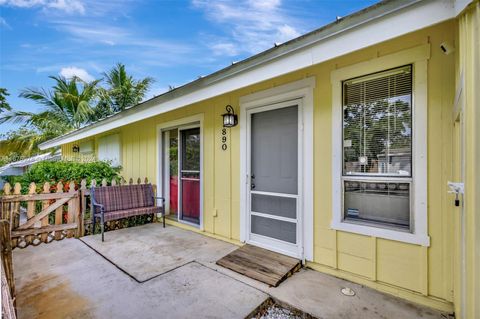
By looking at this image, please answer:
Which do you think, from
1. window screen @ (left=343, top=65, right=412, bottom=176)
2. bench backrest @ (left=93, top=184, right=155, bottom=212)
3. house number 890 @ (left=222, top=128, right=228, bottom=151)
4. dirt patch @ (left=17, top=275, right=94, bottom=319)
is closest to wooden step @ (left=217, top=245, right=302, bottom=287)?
window screen @ (left=343, top=65, right=412, bottom=176)

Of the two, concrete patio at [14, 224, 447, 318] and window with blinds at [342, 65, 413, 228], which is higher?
window with blinds at [342, 65, 413, 228]

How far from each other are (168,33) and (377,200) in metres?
6.24

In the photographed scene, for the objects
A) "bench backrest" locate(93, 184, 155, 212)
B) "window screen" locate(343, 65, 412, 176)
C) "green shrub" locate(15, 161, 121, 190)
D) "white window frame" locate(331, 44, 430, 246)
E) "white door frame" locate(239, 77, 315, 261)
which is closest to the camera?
"white window frame" locate(331, 44, 430, 246)

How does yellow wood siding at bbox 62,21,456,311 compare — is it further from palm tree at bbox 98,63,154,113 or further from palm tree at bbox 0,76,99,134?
palm tree at bbox 0,76,99,134

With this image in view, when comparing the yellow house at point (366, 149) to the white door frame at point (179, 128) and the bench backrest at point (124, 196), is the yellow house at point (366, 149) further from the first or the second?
the bench backrest at point (124, 196)

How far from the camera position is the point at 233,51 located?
8.55 m

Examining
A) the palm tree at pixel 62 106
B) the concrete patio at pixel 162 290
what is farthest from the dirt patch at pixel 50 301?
the palm tree at pixel 62 106

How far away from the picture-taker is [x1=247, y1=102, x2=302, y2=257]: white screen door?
3.05 m

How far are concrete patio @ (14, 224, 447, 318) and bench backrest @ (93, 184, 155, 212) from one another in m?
0.98

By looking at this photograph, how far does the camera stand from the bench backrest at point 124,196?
4184 millimetres

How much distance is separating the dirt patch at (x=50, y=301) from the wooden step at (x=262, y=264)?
4.74 ft

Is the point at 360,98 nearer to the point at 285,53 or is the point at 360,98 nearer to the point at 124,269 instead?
the point at 285,53

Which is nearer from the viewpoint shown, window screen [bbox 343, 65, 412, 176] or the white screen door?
window screen [bbox 343, 65, 412, 176]

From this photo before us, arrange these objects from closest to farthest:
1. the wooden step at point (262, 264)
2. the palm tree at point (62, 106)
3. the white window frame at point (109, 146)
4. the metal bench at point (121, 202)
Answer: the wooden step at point (262, 264), the metal bench at point (121, 202), the white window frame at point (109, 146), the palm tree at point (62, 106)
